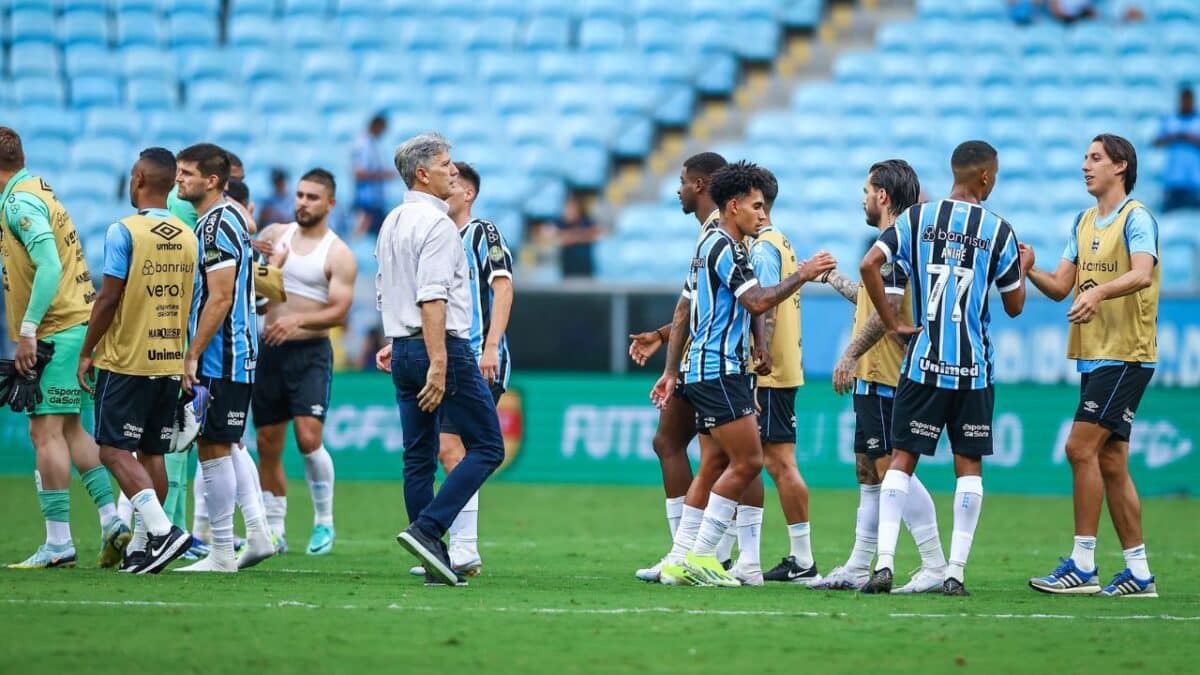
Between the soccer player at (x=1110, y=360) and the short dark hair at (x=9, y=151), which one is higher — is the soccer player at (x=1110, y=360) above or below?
below

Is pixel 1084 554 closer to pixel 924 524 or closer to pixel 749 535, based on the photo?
pixel 924 524

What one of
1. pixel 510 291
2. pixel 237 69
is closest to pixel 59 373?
pixel 510 291

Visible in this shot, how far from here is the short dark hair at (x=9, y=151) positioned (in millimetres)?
9398

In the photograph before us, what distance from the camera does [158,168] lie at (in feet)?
29.9

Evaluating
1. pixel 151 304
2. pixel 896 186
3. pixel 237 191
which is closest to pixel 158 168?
pixel 151 304

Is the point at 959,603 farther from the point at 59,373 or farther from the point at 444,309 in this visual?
the point at 59,373

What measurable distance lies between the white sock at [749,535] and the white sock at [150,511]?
10.6 ft

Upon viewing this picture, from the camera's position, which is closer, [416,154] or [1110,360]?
[416,154]

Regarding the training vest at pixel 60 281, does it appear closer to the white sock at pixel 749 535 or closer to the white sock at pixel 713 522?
the white sock at pixel 713 522

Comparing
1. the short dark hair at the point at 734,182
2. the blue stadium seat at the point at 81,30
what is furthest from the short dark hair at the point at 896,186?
the blue stadium seat at the point at 81,30

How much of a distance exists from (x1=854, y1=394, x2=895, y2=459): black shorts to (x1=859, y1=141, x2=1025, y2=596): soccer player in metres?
0.67

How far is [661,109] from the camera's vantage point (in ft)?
76.3

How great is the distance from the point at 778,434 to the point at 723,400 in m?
1.02

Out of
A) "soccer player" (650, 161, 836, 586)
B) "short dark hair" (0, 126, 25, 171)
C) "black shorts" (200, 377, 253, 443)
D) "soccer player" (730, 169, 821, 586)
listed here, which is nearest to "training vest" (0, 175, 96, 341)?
"short dark hair" (0, 126, 25, 171)
